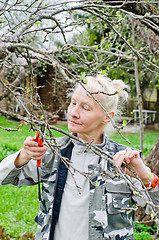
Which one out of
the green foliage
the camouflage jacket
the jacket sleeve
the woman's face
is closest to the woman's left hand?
the camouflage jacket

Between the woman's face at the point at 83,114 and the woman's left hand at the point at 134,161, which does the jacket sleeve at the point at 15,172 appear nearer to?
the woman's face at the point at 83,114

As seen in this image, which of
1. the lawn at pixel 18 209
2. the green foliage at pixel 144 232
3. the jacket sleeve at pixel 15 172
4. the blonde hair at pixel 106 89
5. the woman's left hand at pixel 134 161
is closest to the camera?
the woman's left hand at pixel 134 161

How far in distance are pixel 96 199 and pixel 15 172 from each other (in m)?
0.55

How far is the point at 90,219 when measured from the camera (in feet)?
5.49

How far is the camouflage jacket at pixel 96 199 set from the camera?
1.69m

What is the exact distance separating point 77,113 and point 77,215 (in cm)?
66

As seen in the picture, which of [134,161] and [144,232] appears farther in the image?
[144,232]

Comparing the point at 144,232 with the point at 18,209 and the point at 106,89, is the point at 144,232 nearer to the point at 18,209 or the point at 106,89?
the point at 18,209

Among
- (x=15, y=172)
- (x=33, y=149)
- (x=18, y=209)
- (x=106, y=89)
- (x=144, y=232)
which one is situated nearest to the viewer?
(x=33, y=149)

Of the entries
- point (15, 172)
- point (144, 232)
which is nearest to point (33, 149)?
point (15, 172)

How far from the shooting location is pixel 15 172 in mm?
1715

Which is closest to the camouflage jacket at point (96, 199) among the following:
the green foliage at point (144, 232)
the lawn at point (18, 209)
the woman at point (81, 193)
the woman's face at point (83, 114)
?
the woman at point (81, 193)

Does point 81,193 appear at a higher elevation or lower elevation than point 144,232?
higher

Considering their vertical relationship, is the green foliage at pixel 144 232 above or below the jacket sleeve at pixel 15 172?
below
